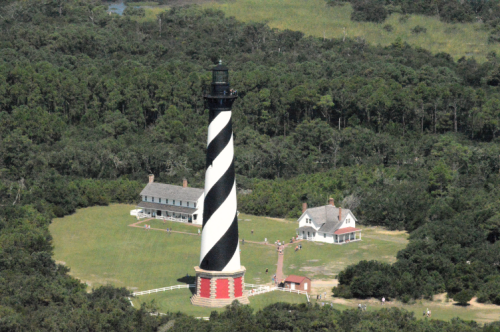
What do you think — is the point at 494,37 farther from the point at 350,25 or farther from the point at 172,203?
the point at 172,203

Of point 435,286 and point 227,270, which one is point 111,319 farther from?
point 435,286

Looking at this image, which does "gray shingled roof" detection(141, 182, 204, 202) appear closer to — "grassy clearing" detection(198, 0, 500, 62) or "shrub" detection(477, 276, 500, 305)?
"shrub" detection(477, 276, 500, 305)

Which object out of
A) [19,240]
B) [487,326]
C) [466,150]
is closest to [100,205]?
[19,240]

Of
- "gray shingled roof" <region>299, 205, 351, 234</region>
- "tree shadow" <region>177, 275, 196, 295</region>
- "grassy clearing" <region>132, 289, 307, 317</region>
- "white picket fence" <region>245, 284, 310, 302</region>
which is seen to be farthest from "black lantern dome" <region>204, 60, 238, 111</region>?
"gray shingled roof" <region>299, 205, 351, 234</region>

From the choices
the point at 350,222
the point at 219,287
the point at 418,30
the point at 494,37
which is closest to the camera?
the point at 219,287

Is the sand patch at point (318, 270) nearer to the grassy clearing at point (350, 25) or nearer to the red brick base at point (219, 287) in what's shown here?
the red brick base at point (219, 287)

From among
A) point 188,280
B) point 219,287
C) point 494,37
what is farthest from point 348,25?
point 219,287
